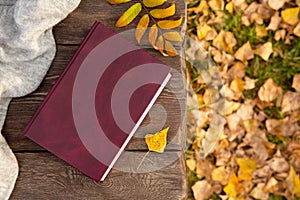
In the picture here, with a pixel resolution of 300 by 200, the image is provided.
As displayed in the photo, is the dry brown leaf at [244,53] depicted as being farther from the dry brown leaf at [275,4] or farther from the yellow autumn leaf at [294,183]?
the yellow autumn leaf at [294,183]

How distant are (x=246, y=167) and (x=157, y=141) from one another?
63 cm

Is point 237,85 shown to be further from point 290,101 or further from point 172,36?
point 172,36

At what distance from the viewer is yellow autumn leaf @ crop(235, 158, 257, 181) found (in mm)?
1862

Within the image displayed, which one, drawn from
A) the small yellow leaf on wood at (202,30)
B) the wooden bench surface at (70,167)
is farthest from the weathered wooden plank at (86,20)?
the small yellow leaf on wood at (202,30)

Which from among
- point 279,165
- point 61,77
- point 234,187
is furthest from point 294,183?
point 61,77

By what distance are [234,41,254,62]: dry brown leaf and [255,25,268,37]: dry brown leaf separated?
0.17 feet

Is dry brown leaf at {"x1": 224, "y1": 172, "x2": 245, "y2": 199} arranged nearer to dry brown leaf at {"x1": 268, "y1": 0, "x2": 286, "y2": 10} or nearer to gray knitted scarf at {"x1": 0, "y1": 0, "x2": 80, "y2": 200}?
dry brown leaf at {"x1": 268, "y1": 0, "x2": 286, "y2": 10}

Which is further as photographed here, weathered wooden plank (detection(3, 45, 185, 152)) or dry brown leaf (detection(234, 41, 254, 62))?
dry brown leaf (detection(234, 41, 254, 62))

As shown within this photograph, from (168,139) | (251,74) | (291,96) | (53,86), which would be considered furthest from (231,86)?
(53,86)

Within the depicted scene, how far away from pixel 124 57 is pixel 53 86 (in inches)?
7.3

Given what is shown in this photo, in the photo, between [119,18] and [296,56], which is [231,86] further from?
[119,18]

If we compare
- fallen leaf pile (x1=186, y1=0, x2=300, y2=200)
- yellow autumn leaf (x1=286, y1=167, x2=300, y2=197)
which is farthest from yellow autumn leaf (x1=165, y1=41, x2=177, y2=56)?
yellow autumn leaf (x1=286, y1=167, x2=300, y2=197)

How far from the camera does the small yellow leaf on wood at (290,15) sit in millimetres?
1883

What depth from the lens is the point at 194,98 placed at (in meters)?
1.86
